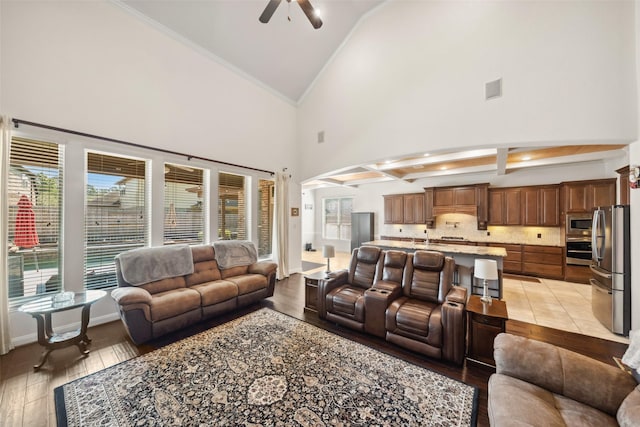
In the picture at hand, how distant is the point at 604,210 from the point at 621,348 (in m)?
1.77

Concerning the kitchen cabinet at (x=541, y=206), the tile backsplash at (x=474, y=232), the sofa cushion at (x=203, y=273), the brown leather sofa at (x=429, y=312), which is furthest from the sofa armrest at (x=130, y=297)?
the kitchen cabinet at (x=541, y=206)

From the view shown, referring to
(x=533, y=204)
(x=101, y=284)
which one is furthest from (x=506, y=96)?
(x=101, y=284)

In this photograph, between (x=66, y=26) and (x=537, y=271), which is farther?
(x=537, y=271)

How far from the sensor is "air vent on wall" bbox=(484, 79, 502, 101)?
11.1 feet

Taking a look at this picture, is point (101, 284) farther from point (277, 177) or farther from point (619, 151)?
point (619, 151)

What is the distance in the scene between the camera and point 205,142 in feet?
14.7

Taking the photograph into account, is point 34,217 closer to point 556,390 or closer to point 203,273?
point 203,273

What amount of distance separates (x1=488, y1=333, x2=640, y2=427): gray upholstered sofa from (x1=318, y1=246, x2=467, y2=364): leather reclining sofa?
2.78 ft

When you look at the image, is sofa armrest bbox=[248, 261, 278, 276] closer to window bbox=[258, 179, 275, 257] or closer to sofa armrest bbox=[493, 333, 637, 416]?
window bbox=[258, 179, 275, 257]

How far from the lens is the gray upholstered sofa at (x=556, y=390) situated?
46.2 inches

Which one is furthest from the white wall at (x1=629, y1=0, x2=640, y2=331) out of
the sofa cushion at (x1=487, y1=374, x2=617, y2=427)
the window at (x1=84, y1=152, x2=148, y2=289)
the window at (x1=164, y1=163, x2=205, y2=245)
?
the window at (x1=84, y1=152, x2=148, y2=289)

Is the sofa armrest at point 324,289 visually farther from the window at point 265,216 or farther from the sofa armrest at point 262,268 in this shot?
the window at point 265,216

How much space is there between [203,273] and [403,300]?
3.17 m

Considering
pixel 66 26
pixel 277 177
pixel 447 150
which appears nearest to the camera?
pixel 66 26
